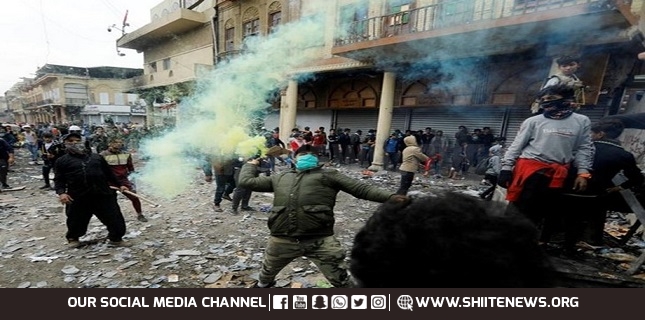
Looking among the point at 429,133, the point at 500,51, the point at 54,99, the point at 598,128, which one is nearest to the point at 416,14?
the point at 500,51

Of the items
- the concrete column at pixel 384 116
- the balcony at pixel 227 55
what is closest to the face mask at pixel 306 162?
the concrete column at pixel 384 116

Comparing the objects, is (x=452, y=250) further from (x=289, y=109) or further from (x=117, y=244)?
(x=289, y=109)

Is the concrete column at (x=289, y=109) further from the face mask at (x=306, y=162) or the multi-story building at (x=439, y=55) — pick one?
the face mask at (x=306, y=162)

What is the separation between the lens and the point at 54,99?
40156mm

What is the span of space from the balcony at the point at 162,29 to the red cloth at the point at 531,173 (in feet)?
59.2

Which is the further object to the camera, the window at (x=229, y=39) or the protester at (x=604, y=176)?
the window at (x=229, y=39)

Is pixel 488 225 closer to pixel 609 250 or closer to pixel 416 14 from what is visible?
pixel 609 250

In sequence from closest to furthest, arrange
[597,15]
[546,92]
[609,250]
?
1. [546,92]
2. [609,250]
3. [597,15]

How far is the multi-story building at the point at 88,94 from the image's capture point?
38656 mm

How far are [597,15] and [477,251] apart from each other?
7.70m

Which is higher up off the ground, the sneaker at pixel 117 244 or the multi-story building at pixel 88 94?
the multi-story building at pixel 88 94
